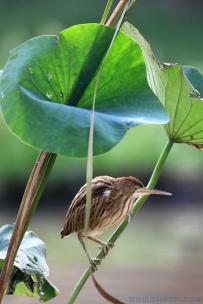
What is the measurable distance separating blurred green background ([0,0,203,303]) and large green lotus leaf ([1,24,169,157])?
7.19 feet

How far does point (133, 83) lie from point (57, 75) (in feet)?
0.28

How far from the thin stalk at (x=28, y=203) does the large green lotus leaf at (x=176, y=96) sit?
7.4 inches

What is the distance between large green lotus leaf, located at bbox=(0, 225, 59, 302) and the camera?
0.74 metres

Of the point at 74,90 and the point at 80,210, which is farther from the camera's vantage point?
the point at 80,210

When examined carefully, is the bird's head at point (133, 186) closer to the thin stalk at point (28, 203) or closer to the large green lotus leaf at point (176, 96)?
the large green lotus leaf at point (176, 96)

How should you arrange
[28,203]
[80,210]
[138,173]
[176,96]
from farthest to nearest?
1. [138,173]
2. [80,210]
3. [176,96]
4. [28,203]

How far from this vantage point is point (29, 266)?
2.42 feet

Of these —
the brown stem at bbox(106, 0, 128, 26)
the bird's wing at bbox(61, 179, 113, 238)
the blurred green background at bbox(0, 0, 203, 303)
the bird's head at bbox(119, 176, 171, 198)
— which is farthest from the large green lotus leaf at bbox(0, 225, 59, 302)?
the blurred green background at bbox(0, 0, 203, 303)

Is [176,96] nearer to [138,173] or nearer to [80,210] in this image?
[80,210]

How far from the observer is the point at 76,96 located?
0.65m

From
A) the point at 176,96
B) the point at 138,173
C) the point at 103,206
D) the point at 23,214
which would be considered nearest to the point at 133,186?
the point at 103,206

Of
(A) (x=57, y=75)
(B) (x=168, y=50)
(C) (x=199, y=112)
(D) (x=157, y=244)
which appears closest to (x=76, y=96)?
(A) (x=57, y=75)

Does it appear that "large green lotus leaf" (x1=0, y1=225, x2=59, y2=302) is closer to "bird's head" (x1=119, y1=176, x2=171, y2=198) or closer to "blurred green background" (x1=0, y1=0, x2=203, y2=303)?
"bird's head" (x1=119, y1=176, x2=171, y2=198)

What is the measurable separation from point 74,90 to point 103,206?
30cm
